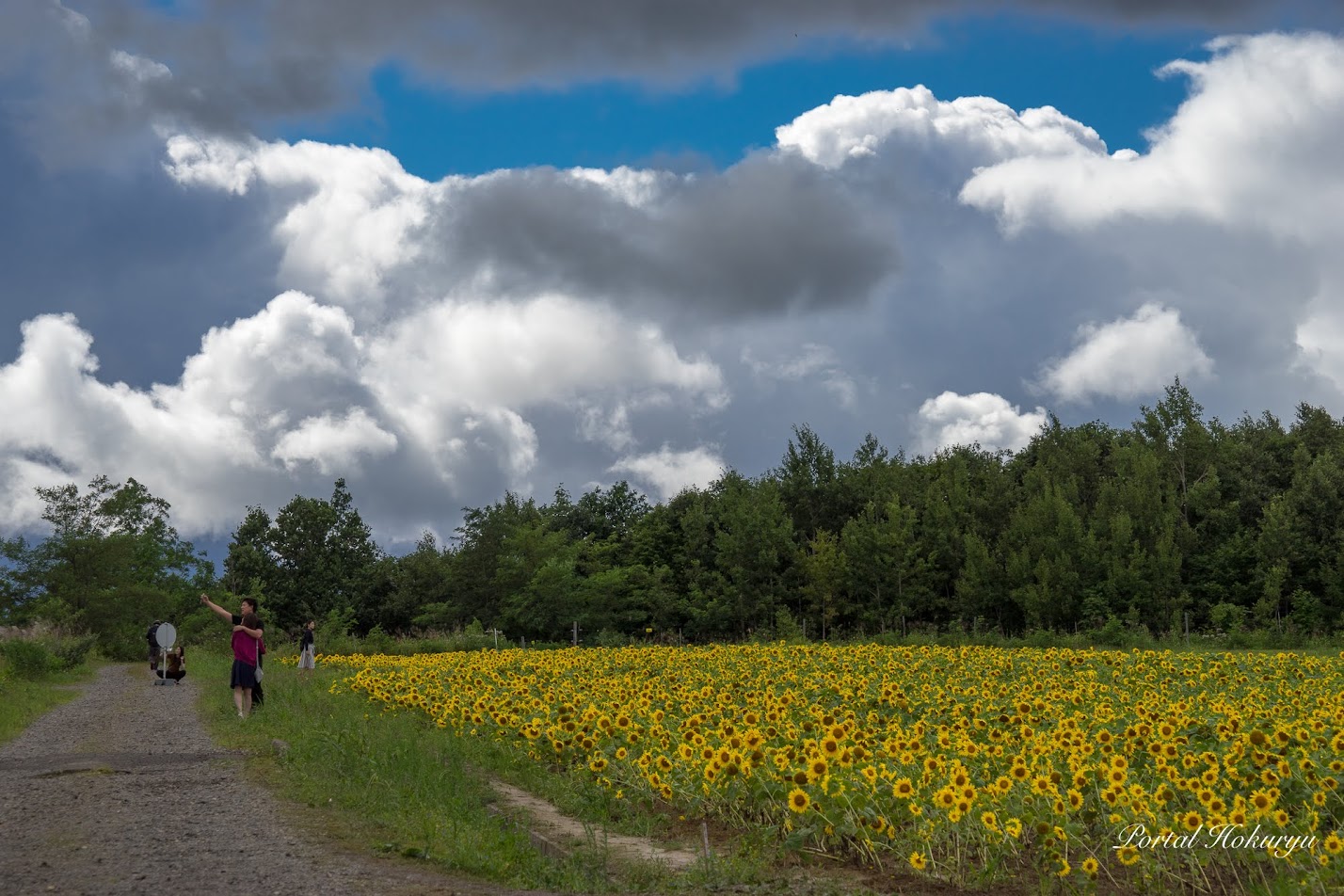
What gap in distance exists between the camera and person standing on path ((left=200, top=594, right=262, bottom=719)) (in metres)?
18.5

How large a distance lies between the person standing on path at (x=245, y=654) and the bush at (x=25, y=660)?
52.4 feet

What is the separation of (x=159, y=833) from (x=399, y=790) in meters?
2.40

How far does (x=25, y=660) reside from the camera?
32062 millimetres

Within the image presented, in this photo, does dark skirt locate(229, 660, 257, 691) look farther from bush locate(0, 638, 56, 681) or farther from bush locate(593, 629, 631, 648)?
bush locate(593, 629, 631, 648)

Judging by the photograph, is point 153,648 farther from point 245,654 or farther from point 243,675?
point 245,654

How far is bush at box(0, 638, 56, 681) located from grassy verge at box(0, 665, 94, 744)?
0.83ft

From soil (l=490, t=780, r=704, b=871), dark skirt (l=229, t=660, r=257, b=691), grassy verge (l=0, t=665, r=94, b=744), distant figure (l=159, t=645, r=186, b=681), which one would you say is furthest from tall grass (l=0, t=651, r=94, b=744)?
soil (l=490, t=780, r=704, b=871)

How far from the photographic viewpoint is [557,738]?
13.1m

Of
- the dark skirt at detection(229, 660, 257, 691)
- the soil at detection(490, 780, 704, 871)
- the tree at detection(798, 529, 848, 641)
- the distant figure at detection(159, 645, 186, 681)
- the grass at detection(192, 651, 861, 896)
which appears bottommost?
the soil at detection(490, 780, 704, 871)

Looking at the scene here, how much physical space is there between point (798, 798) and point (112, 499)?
2680 inches

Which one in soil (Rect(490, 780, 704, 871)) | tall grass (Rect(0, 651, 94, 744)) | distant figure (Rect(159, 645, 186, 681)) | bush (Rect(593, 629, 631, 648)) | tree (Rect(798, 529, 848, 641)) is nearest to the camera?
soil (Rect(490, 780, 704, 871))

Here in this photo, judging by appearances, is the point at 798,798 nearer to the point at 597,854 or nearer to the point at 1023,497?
the point at 597,854

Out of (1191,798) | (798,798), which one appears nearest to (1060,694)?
(1191,798)

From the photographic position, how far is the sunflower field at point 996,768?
7.52 metres
